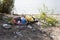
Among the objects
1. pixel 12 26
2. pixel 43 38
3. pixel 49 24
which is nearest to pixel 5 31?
pixel 12 26

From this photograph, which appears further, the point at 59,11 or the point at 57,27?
the point at 59,11

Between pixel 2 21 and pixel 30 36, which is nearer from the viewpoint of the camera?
pixel 30 36

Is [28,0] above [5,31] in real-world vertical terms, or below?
above

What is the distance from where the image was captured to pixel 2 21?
3.58 metres

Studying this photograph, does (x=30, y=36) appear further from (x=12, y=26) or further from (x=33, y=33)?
(x=12, y=26)

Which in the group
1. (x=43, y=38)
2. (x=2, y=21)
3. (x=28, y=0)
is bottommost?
(x=43, y=38)

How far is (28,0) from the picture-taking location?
4.64 m

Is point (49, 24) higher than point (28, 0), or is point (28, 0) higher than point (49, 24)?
point (28, 0)

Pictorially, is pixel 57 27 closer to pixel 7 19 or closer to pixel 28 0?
pixel 7 19

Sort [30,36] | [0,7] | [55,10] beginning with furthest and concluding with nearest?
[55,10]
[0,7]
[30,36]

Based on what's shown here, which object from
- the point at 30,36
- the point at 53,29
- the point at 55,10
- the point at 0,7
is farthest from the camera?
the point at 55,10

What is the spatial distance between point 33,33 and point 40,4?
1403 mm

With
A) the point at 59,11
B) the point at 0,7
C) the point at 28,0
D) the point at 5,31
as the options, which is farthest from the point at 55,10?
the point at 5,31

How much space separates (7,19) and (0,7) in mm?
446
